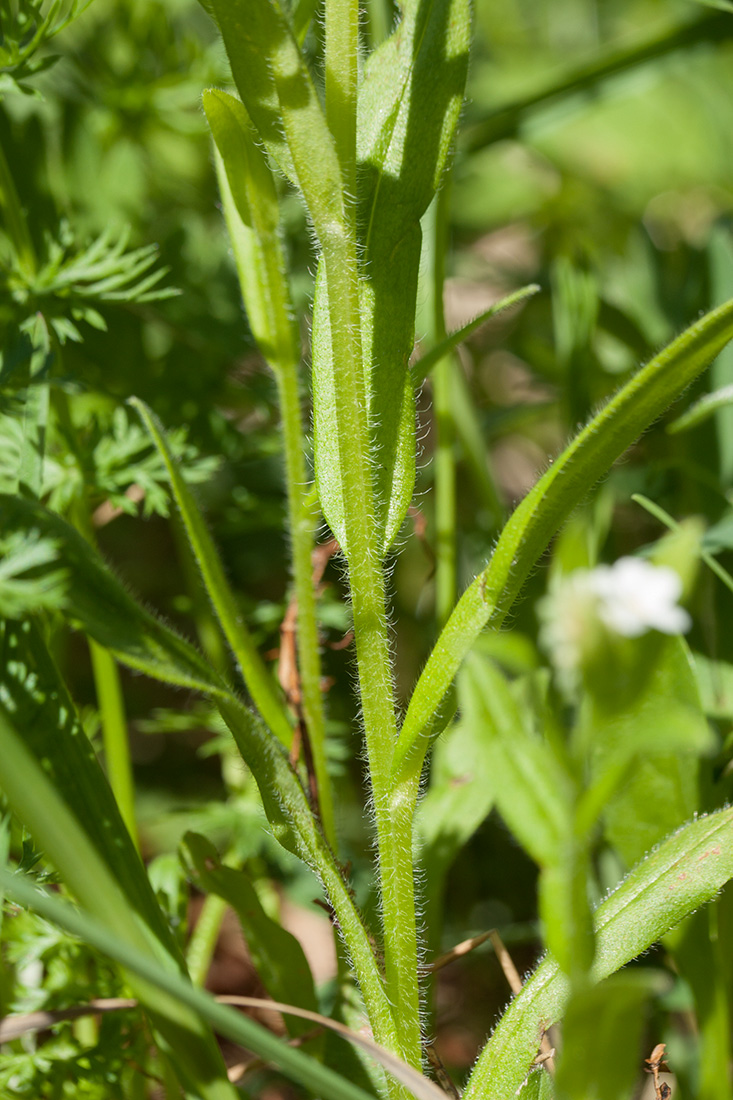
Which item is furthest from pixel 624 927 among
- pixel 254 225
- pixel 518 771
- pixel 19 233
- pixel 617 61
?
pixel 617 61

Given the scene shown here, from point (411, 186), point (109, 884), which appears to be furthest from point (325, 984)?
point (411, 186)

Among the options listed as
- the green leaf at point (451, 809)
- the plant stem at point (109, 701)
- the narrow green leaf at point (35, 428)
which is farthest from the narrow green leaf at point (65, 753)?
the green leaf at point (451, 809)

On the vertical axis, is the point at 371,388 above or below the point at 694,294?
above

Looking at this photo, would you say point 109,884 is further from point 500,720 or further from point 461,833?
point 461,833

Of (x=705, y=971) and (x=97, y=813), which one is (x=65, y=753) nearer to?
(x=97, y=813)

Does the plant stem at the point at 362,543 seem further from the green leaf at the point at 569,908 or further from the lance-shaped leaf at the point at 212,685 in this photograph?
the green leaf at the point at 569,908

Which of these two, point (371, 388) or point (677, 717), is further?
point (371, 388)
